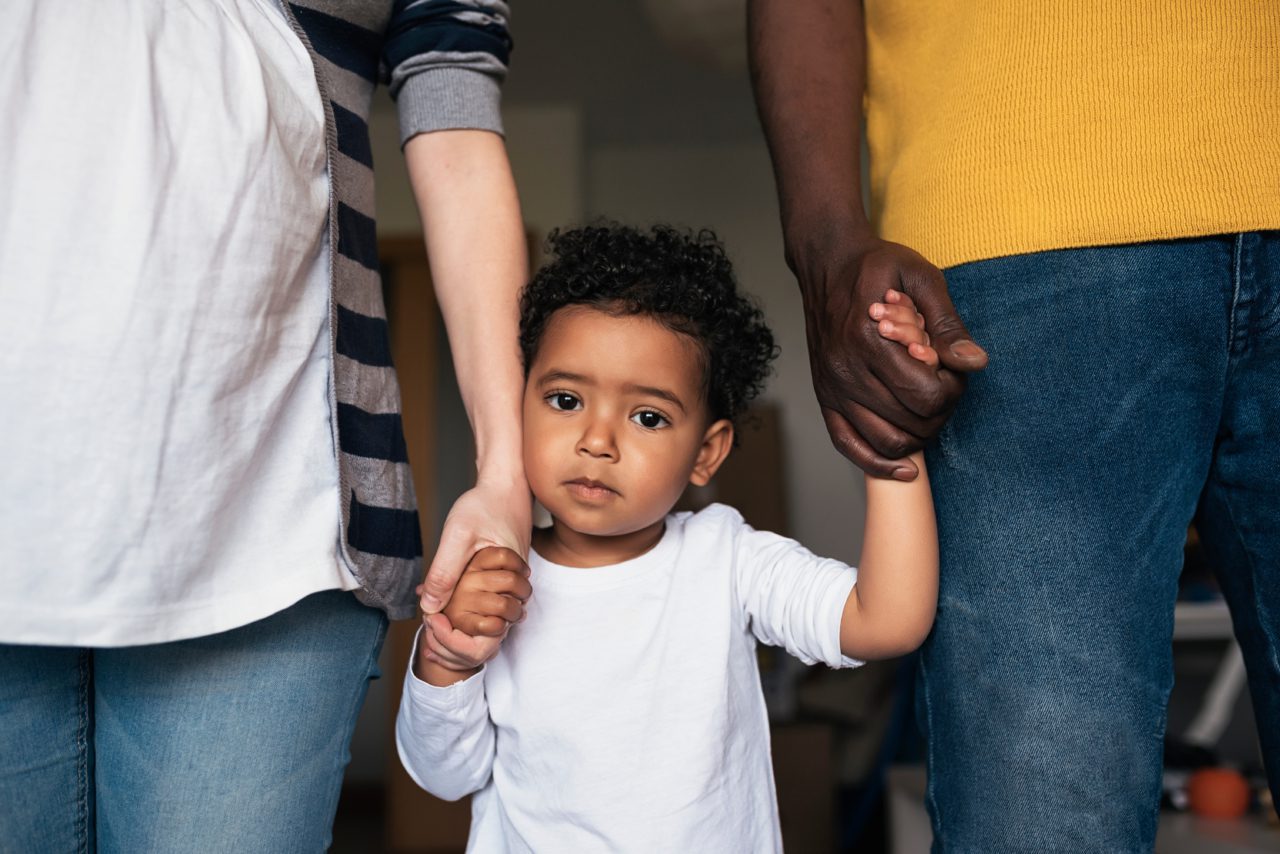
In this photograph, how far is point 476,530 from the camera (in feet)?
3.03

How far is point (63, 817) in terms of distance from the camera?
765 millimetres

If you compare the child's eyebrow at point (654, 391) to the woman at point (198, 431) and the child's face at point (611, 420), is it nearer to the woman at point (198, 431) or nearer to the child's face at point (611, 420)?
the child's face at point (611, 420)

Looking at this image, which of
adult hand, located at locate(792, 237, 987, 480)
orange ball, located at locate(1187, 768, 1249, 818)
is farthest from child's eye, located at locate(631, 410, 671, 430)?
orange ball, located at locate(1187, 768, 1249, 818)

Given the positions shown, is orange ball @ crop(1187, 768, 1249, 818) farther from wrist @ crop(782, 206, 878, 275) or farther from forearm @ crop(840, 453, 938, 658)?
wrist @ crop(782, 206, 878, 275)

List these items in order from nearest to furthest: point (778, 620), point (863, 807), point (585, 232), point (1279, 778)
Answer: point (1279, 778) < point (778, 620) < point (585, 232) < point (863, 807)

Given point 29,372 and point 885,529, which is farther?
point 885,529

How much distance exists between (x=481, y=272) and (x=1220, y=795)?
2.20m

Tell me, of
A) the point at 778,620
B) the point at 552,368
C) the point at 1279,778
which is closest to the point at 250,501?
the point at 552,368

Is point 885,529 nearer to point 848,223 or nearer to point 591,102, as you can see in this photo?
point 848,223

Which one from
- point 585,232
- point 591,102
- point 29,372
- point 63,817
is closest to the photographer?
point 29,372

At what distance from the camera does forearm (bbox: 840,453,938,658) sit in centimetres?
91

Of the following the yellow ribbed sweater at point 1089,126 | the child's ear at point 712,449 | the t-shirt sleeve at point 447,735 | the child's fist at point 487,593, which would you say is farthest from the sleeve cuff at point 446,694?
the yellow ribbed sweater at point 1089,126

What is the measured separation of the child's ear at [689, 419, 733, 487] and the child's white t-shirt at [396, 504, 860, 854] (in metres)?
0.10

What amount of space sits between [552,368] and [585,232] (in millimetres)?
232
